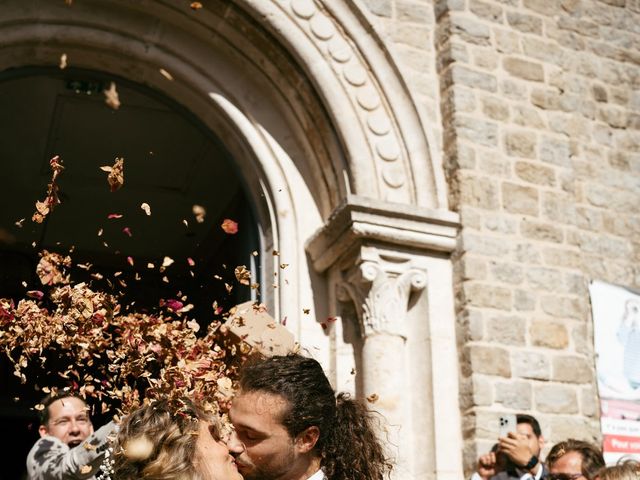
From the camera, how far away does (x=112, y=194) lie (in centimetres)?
856

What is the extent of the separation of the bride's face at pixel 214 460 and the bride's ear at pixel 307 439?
0.18 metres

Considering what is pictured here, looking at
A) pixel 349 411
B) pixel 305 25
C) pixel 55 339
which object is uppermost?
pixel 305 25

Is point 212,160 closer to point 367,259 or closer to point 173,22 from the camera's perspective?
point 173,22

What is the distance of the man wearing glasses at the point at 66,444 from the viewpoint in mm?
3373

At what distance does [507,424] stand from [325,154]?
6.24 feet

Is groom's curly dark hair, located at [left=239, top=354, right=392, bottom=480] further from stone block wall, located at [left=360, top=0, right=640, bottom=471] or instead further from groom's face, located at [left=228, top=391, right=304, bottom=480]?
stone block wall, located at [left=360, top=0, right=640, bottom=471]

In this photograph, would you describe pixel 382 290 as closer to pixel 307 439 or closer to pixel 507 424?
pixel 507 424

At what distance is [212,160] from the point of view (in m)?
7.86

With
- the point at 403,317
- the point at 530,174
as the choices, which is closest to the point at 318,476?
the point at 403,317

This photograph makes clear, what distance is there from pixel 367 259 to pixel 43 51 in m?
2.27

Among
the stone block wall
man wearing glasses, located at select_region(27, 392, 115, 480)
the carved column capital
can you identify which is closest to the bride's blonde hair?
man wearing glasses, located at select_region(27, 392, 115, 480)

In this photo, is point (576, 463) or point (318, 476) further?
point (576, 463)

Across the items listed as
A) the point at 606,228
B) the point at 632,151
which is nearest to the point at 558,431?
the point at 606,228

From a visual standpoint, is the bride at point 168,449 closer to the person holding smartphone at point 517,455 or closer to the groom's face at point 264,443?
the groom's face at point 264,443
